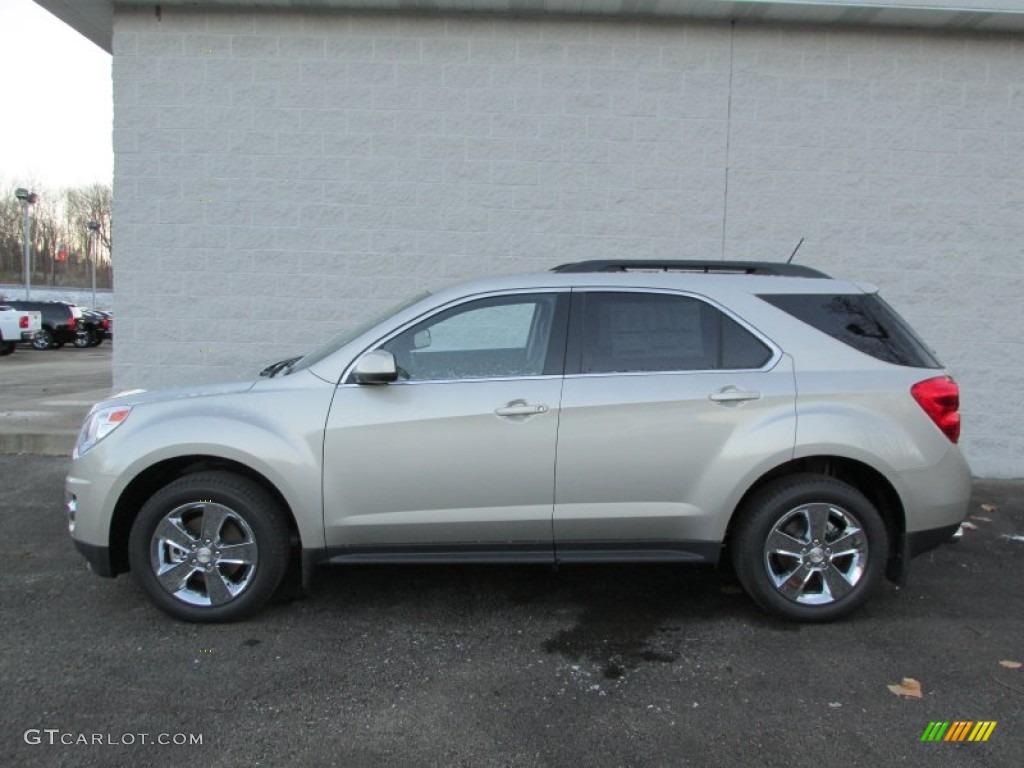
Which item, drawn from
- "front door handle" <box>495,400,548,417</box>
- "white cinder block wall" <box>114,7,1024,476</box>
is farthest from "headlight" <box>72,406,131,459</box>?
"white cinder block wall" <box>114,7,1024,476</box>

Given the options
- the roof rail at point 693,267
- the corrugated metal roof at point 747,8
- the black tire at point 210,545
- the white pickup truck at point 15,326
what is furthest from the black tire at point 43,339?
the roof rail at point 693,267

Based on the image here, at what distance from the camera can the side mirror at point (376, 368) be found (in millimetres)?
3834

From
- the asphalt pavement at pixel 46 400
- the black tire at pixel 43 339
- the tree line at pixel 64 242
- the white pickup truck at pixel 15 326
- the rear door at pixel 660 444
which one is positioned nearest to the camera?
the rear door at pixel 660 444

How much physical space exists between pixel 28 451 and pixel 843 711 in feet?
24.3

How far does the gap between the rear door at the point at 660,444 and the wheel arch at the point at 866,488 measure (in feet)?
0.60

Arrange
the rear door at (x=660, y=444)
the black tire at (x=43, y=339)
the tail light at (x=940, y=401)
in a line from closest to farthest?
the rear door at (x=660, y=444)
the tail light at (x=940, y=401)
the black tire at (x=43, y=339)

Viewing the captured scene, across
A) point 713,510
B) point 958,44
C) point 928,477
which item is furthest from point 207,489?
point 958,44

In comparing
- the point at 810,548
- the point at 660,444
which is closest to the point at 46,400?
the point at 660,444

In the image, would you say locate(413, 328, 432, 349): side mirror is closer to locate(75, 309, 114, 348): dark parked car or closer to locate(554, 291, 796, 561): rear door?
locate(554, 291, 796, 561): rear door

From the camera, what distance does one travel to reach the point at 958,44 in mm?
7457

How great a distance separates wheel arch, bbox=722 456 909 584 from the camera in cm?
411

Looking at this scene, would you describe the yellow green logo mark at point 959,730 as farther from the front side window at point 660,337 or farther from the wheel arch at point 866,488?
the front side window at point 660,337

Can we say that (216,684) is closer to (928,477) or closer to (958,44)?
(928,477)

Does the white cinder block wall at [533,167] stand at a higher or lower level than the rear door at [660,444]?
higher
